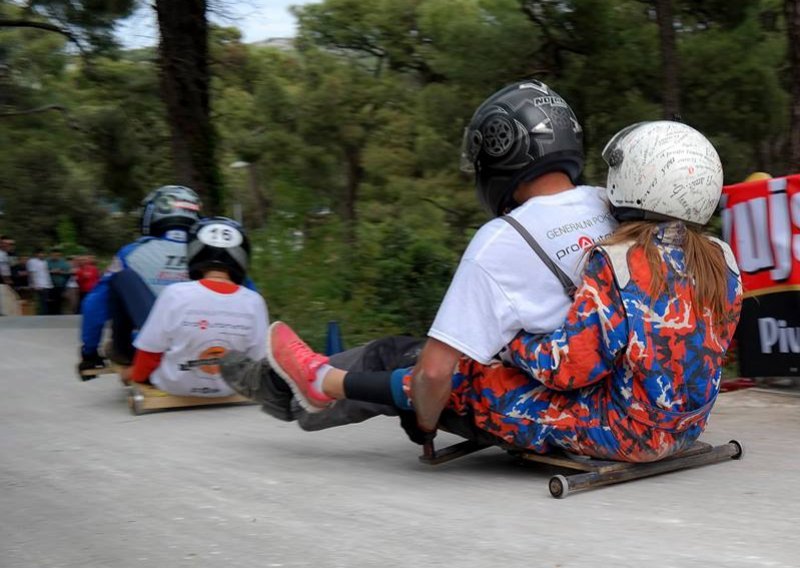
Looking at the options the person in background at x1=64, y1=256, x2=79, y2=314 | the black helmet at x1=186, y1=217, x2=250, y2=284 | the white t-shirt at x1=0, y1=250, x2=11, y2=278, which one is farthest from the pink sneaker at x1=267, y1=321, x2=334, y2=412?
the white t-shirt at x1=0, y1=250, x2=11, y2=278

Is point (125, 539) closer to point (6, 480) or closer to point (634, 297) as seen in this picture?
point (6, 480)

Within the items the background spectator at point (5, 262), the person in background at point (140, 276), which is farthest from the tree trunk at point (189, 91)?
the background spectator at point (5, 262)

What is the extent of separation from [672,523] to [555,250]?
3.93 feet

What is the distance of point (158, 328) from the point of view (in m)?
6.99

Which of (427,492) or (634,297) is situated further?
(427,492)

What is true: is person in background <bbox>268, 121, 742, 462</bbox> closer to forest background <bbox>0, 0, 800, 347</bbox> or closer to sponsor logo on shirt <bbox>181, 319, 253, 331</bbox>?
sponsor logo on shirt <bbox>181, 319, 253, 331</bbox>

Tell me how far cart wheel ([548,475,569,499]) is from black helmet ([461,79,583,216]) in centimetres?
126

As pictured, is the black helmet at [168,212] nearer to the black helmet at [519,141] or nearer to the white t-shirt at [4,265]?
the black helmet at [519,141]

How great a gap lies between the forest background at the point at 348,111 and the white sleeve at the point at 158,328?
12.5 ft

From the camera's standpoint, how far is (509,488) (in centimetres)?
440

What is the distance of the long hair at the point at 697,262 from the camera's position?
412 cm

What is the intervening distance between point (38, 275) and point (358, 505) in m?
18.7

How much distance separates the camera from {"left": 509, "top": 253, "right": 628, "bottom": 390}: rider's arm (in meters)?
4.05

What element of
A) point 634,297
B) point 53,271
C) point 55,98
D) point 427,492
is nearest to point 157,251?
point 427,492
